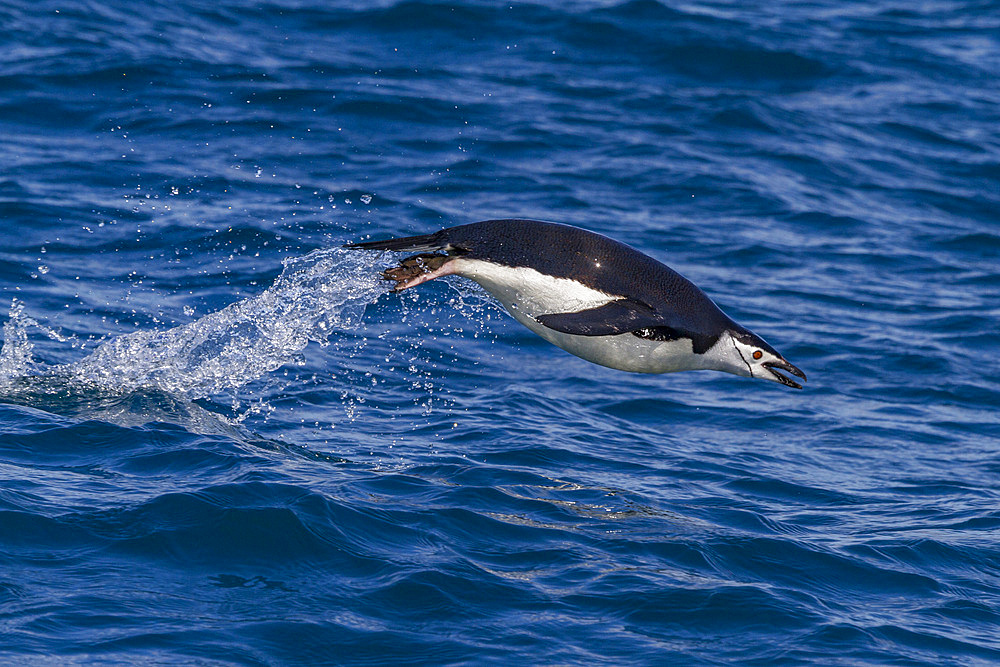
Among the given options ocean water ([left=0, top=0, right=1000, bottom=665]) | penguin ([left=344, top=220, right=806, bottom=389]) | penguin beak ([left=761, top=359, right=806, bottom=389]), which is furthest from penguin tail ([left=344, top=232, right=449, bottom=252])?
penguin beak ([left=761, top=359, right=806, bottom=389])

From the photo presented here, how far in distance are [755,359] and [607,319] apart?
117cm

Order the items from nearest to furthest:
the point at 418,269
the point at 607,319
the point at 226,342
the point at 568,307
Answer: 1. the point at 607,319
2. the point at 418,269
3. the point at 568,307
4. the point at 226,342

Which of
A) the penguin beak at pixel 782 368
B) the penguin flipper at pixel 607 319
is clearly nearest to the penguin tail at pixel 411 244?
the penguin flipper at pixel 607 319

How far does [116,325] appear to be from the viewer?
9758 mm

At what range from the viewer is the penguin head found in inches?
301

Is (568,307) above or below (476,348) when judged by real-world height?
above

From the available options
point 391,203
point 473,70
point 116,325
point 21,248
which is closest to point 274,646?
point 116,325

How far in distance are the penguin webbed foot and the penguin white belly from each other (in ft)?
0.32

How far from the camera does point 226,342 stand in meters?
9.19

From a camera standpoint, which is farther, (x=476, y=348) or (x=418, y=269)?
(x=476, y=348)

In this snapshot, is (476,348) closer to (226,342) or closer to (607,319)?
(226,342)

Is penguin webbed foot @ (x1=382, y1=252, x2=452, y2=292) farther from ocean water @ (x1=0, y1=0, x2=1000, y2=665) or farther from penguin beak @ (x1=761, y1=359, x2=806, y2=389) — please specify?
penguin beak @ (x1=761, y1=359, x2=806, y2=389)

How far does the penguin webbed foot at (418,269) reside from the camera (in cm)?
713

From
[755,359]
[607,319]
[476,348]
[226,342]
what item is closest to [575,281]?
[607,319]
